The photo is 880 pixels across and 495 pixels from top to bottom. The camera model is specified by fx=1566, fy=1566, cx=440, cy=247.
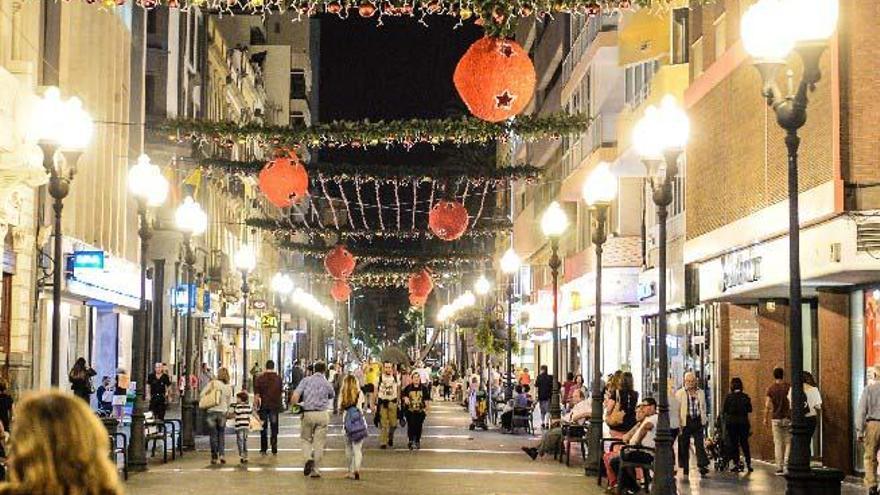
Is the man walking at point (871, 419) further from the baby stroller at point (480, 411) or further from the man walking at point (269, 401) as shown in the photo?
the baby stroller at point (480, 411)

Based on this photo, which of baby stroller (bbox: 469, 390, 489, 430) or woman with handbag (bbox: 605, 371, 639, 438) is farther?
baby stroller (bbox: 469, 390, 489, 430)

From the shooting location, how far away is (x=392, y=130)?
34500 mm

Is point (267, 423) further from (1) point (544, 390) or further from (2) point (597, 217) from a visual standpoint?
(1) point (544, 390)

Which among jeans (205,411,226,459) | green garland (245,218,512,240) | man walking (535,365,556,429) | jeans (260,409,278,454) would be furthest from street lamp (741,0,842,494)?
green garland (245,218,512,240)

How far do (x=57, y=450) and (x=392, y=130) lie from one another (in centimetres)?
2939

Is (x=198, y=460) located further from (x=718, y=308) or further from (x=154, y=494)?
(x=718, y=308)

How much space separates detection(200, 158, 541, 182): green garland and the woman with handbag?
19068 mm

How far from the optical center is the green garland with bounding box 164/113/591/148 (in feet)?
109

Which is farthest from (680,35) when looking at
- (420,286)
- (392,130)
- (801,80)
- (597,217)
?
(801,80)

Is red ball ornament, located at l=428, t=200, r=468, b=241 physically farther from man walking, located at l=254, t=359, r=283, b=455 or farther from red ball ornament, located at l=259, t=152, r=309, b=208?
red ball ornament, located at l=259, t=152, r=309, b=208

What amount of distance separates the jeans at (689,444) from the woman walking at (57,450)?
22.1m

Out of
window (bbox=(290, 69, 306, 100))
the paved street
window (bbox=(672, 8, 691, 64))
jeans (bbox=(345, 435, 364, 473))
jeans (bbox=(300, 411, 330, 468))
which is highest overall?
window (bbox=(290, 69, 306, 100))

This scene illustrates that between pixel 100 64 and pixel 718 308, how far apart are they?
58.7 feet

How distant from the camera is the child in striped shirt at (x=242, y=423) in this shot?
28047 millimetres
